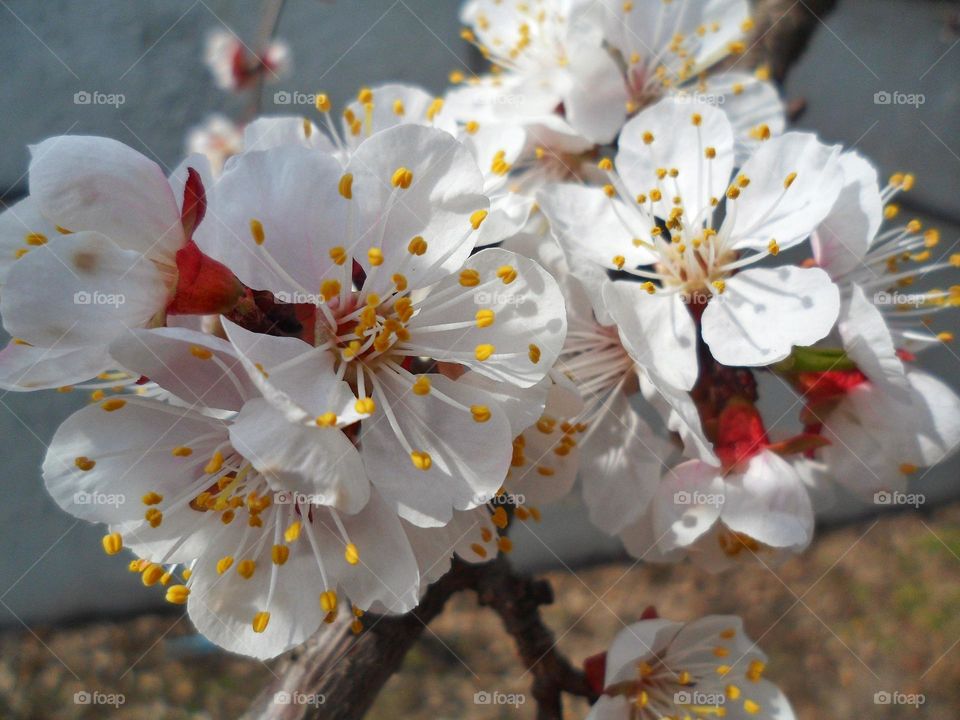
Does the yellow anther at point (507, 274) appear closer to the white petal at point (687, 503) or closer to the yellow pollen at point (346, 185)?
the yellow pollen at point (346, 185)

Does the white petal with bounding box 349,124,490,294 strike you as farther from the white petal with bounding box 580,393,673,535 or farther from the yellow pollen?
the white petal with bounding box 580,393,673,535

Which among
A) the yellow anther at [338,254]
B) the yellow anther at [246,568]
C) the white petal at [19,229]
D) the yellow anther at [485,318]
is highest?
the white petal at [19,229]

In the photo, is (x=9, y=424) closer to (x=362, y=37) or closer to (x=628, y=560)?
(x=362, y=37)

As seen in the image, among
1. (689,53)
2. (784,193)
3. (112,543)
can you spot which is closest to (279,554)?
(112,543)

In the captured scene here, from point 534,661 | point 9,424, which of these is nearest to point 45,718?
point 9,424

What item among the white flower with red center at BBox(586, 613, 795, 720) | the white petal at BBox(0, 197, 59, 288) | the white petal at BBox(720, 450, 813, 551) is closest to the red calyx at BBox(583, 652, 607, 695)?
the white flower with red center at BBox(586, 613, 795, 720)

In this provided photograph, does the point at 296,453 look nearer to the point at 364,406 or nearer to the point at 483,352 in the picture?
the point at 364,406

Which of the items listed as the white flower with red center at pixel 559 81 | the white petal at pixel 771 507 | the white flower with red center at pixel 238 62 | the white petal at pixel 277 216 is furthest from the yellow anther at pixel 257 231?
the white flower with red center at pixel 238 62
